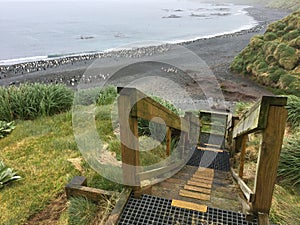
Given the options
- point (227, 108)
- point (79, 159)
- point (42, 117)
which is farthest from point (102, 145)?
point (227, 108)

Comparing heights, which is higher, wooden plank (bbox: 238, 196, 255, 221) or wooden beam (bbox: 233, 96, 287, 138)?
wooden beam (bbox: 233, 96, 287, 138)

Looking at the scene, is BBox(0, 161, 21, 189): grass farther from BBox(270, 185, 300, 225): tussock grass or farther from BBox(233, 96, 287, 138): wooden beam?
BBox(270, 185, 300, 225): tussock grass

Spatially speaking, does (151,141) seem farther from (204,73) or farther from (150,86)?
(204,73)

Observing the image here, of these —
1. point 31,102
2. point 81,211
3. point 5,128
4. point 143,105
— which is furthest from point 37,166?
point 31,102

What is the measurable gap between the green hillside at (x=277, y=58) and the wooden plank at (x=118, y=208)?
1415 centimetres

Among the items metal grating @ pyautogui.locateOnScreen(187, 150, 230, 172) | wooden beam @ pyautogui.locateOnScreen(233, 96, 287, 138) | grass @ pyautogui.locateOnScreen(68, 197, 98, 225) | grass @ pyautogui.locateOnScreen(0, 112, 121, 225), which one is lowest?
metal grating @ pyautogui.locateOnScreen(187, 150, 230, 172)

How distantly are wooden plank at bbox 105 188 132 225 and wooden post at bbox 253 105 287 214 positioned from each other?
132 centimetres

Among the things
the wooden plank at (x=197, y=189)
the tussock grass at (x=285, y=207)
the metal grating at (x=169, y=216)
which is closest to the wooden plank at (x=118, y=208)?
the metal grating at (x=169, y=216)

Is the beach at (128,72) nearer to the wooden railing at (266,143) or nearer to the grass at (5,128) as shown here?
the grass at (5,128)

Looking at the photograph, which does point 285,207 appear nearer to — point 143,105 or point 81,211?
point 143,105

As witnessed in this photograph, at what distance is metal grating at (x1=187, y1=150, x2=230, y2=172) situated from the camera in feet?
17.7

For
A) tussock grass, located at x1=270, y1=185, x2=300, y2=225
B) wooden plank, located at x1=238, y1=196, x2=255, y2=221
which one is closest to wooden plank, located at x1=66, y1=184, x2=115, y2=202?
wooden plank, located at x1=238, y1=196, x2=255, y2=221

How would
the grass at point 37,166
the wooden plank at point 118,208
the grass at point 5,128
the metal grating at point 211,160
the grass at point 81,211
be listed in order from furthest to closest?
the grass at point 5,128, the metal grating at point 211,160, the grass at point 37,166, the grass at point 81,211, the wooden plank at point 118,208

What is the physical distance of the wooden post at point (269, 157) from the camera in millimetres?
2096
